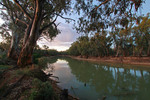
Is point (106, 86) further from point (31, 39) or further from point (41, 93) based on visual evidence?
point (31, 39)

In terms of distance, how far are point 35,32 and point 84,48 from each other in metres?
31.1

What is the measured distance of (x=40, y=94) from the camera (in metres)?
2.74

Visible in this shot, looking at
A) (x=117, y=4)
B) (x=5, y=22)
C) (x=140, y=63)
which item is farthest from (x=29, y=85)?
(x=140, y=63)

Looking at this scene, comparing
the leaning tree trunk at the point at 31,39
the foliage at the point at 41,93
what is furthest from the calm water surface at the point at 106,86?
the leaning tree trunk at the point at 31,39

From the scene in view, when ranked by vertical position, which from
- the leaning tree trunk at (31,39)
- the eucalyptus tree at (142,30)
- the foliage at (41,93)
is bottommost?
the foliage at (41,93)

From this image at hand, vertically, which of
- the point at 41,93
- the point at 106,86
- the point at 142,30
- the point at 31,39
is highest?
the point at 142,30

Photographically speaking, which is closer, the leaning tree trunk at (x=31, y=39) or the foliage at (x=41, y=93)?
the foliage at (x=41, y=93)

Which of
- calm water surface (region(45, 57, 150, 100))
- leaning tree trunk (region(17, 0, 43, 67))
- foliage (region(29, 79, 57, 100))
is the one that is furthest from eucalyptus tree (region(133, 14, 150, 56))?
Result: foliage (region(29, 79, 57, 100))

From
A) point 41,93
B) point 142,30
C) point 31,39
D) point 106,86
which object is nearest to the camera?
point 41,93

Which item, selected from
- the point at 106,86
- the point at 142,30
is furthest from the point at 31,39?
the point at 142,30

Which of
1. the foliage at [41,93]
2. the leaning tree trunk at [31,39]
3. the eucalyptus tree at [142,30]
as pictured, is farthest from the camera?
the eucalyptus tree at [142,30]

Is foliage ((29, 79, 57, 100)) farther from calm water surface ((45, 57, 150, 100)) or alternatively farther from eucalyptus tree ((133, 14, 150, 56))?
eucalyptus tree ((133, 14, 150, 56))

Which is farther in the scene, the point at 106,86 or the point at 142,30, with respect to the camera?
the point at 142,30

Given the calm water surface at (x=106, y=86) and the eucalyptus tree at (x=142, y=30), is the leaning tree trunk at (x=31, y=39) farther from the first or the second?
the eucalyptus tree at (x=142, y=30)
